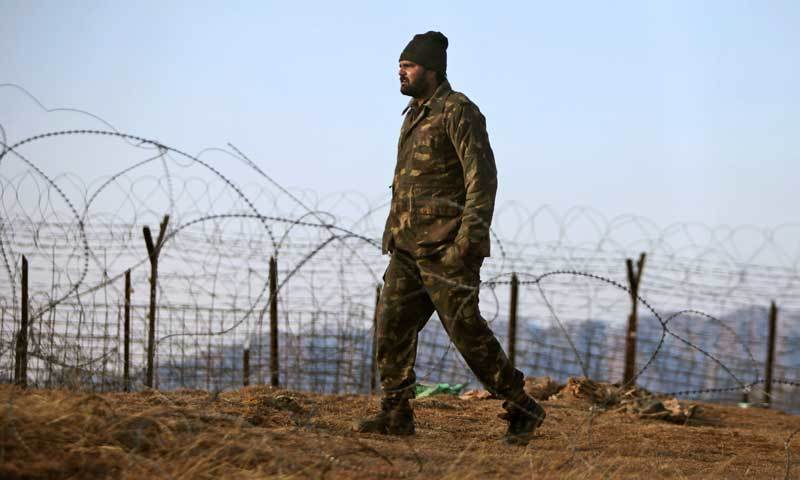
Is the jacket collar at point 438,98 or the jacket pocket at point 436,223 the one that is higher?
the jacket collar at point 438,98

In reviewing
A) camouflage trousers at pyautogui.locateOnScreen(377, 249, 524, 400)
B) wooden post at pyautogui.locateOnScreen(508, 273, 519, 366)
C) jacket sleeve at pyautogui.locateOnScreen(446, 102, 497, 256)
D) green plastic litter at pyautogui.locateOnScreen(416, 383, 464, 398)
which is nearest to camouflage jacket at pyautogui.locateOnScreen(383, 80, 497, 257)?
jacket sleeve at pyautogui.locateOnScreen(446, 102, 497, 256)

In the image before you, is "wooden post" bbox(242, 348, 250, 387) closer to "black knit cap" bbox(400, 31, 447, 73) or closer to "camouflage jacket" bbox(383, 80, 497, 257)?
"camouflage jacket" bbox(383, 80, 497, 257)

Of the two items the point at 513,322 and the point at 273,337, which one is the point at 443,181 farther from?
the point at 513,322

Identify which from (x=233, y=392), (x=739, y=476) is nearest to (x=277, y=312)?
(x=233, y=392)

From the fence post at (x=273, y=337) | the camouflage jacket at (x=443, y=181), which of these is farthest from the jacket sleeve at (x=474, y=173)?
the fence post at (x=273, y=337)

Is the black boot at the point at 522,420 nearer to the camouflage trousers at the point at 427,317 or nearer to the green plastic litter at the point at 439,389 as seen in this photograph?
the camouflage trousers at the point at 427,317

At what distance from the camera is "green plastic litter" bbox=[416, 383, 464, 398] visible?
968cm

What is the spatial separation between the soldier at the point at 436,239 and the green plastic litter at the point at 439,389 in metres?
3.91

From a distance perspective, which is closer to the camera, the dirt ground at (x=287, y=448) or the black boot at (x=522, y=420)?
the dirt ground at (x=287, y=448)

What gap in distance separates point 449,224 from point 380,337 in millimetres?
809

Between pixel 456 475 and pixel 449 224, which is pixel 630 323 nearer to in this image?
pixel 449 224

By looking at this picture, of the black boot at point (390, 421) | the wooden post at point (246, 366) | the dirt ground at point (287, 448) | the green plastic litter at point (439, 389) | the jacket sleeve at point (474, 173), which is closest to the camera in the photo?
the dirt ground at point (287, 448)

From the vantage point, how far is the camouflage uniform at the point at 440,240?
5262 mm

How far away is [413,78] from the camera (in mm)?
5562
